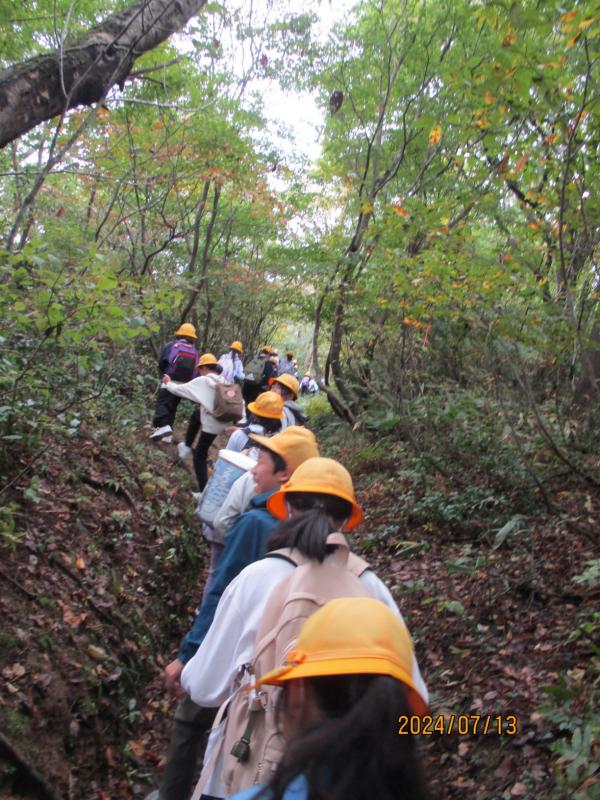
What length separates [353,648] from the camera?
Result: 53.9 inches

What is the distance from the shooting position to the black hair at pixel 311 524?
2.21 metres

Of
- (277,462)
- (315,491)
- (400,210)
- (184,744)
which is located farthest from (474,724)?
(400,210)

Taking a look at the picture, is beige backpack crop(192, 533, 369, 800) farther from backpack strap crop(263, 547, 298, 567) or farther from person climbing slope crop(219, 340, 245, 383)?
person climbing slope crop(219, 340, 245, 383)

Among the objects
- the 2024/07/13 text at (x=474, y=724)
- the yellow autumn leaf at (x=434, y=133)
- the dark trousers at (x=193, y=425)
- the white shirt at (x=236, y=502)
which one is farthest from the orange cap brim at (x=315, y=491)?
the dark trousers at (x=193, y=425)

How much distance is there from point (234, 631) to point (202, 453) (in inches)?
240

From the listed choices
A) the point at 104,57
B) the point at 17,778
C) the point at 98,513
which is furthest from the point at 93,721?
the point at 104,57

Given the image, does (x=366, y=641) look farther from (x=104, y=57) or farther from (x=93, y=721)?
(x=104, y=57)

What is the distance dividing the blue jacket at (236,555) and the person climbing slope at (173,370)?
22.8ft

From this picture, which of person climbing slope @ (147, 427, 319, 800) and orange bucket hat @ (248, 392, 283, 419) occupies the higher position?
orange bucket hat @ (248, 392, 283, 419)

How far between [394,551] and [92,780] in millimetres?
4492

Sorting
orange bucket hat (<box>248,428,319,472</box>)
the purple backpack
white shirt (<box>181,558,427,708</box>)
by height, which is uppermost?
the purple backpack

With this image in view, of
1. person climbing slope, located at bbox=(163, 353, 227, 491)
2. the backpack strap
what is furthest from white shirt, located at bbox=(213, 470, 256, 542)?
person climbing slope, located at bbox=(163, 353, 227, 491)

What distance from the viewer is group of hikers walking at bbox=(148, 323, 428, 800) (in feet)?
3.89

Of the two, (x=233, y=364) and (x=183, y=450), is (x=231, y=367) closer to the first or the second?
(x=233, y=364)
